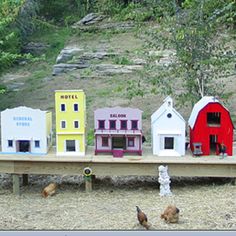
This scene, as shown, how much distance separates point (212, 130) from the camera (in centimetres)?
560

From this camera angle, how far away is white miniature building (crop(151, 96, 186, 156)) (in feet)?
18.4

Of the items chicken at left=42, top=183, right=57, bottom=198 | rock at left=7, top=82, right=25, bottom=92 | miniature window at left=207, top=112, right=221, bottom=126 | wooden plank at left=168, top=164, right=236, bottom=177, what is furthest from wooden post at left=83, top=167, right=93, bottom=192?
rock at left=7, top=82, right=25, bottom=92

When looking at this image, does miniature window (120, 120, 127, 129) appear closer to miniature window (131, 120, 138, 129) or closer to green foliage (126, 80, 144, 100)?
miniature window (131, 120, 138, 129)

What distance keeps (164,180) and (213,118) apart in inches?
38.7

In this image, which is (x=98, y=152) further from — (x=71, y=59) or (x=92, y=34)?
(x=92, y=34)

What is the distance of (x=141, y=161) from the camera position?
17.6 ft

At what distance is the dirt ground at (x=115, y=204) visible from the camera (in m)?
4.51

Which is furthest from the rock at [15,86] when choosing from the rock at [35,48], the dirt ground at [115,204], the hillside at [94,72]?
the dirt ground at [115,204]

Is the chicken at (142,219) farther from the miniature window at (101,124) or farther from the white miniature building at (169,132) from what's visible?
the miniature window at (101,124)

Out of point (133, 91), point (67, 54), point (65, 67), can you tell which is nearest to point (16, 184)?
point (133, 91)

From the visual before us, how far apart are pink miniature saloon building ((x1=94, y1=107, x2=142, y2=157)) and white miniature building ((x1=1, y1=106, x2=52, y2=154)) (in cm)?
61

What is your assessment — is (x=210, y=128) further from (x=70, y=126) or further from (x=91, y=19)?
(x=91, y=19)

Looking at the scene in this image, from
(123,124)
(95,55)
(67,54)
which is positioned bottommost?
(123,124)

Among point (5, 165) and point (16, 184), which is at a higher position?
point (5, 165)
